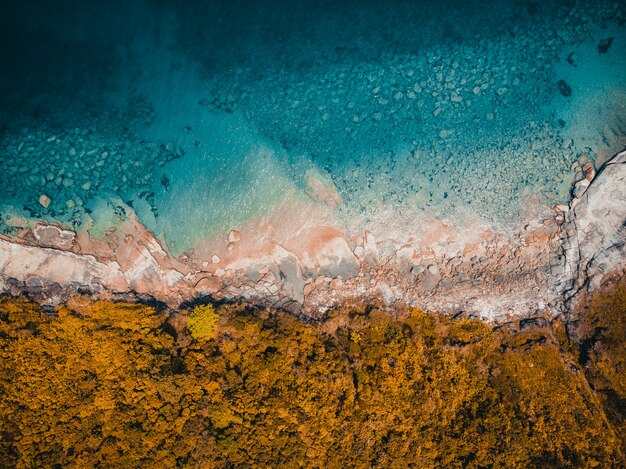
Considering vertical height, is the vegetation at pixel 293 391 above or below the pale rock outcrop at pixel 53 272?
below

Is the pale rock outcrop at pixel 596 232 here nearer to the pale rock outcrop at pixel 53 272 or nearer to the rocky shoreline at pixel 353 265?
the rocky shoreline at pixel 353 265

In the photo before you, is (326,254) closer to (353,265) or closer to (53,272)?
(353,265)

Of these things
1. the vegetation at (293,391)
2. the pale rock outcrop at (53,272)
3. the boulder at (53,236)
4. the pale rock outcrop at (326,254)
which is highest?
the boulder at (53,236)

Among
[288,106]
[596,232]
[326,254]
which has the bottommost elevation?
[596,232]

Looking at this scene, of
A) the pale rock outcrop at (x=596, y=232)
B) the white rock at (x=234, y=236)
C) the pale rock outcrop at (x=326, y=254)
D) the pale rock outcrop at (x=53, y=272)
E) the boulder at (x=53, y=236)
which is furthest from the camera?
the white rock at (x=234, y=236)

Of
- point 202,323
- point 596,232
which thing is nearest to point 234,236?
point 202,323

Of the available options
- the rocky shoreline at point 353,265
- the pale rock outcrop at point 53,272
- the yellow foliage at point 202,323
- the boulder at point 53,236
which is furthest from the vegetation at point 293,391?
the boulder at point 53,236

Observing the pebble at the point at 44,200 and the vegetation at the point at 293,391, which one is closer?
the vegetation at the point at 293,391
